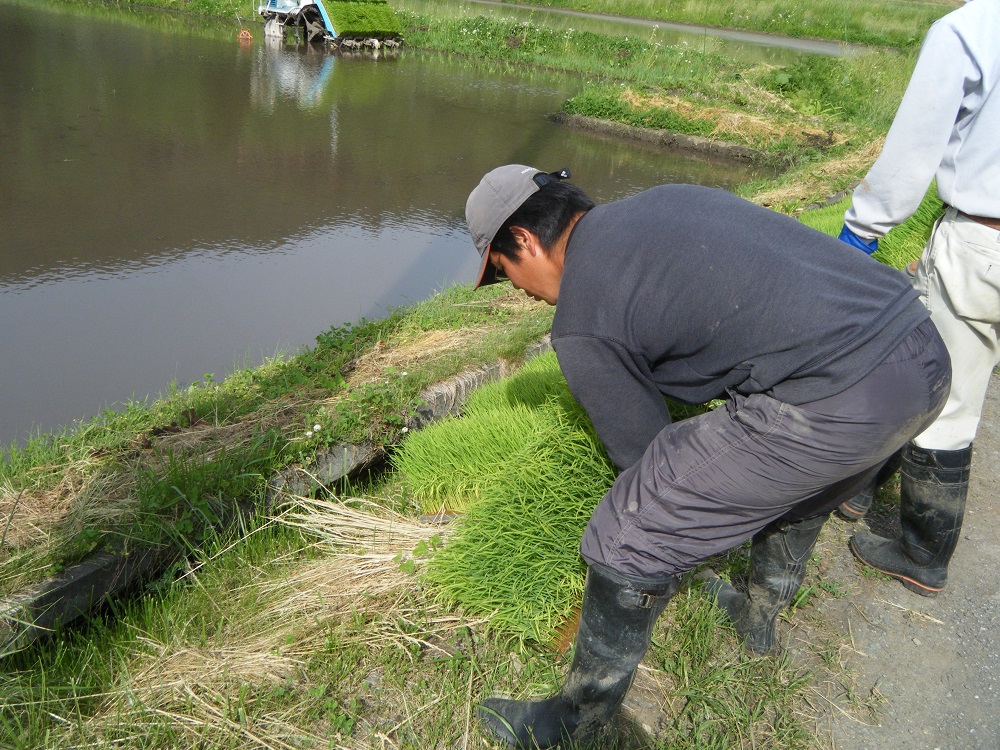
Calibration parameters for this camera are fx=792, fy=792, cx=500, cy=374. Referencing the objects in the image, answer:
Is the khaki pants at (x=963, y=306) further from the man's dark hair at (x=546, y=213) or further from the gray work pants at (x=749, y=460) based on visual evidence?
the man's dark hair at (x=546, y=213)

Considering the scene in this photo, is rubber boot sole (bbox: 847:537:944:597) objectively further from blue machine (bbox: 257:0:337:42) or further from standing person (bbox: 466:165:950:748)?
blue machine (bbox: 257:0:337:42)

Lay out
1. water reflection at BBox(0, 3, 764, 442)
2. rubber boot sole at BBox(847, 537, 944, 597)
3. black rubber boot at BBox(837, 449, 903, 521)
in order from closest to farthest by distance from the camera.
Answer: rubber boot sole at BBox(847, 537, 944, 597)
black rubber boot at BBox(837, 449, 903, 521)
water reflection at BBox(0, 3, 764, 442)

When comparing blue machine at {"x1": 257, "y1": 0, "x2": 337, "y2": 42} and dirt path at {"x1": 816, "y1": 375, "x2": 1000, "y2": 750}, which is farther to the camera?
blue machine at {"x1": 257, "y1": 0, "x2": 337, "y2": 42}

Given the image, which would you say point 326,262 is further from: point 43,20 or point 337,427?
point 43,20

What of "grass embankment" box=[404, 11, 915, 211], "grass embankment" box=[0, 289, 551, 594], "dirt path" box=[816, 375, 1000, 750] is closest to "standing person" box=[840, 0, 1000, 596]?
"dirt path" box=[816, 375, 1000, 750]

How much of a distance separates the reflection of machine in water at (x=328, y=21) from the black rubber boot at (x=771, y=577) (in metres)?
17.2

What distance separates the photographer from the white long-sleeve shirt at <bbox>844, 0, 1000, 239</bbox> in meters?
2.19

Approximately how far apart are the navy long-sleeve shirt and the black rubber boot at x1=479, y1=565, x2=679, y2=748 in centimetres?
42

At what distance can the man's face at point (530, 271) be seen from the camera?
1.88 m

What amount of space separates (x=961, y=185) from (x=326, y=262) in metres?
4.86

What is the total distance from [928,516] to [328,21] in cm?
1733

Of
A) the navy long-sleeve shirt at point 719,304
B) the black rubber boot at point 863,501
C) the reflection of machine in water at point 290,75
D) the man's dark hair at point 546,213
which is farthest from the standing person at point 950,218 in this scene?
the reflection of machine in water at point 290,75

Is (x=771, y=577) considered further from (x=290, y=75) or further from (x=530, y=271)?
(x=290, y=75)

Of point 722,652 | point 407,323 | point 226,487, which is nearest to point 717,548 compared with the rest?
point 722,652
